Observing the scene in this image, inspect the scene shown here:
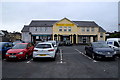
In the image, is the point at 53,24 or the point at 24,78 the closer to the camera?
the point at 24,78

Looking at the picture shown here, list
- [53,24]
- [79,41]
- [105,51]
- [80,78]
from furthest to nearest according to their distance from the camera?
1. [79,41]
2. [53,24]
3. [105,51]
4. [80,78]

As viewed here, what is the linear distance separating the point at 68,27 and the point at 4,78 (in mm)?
32788

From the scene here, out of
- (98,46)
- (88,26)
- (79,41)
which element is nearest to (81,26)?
(88,26)

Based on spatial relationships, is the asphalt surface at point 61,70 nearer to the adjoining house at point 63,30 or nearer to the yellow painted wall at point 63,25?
the adjoining house at point 63,30

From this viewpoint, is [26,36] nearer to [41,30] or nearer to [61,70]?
[41,30]

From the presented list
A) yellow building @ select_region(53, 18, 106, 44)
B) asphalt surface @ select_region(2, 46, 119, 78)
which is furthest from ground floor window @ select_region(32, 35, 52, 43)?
asphalt surface @ select_region(2, 46, 119, 78)

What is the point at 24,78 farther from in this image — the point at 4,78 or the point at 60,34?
the point at 60,34

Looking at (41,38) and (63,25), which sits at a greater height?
(63,25)

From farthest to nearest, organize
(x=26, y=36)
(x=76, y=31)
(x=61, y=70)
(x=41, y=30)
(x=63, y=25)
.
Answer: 1. (x=26, y=36)
2. (x=76, y=31)
3. (x=41, y=30)
4. (x=63, y=25)
5. (x=61, y=70)

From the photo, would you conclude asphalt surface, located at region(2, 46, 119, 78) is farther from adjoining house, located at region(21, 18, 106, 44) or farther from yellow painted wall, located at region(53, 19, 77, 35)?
yellow painted wall, located at region(53, 19, 77, 35)

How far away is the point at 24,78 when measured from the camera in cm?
549

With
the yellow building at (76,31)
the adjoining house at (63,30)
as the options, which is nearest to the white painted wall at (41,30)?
the adjoining house at (63,30)

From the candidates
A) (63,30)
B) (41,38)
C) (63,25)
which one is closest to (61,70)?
(63,30)

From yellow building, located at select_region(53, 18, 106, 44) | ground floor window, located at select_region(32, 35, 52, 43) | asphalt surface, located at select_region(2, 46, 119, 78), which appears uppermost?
yellow building, located at select_region(53, 18, 106, 44)
